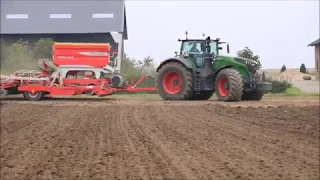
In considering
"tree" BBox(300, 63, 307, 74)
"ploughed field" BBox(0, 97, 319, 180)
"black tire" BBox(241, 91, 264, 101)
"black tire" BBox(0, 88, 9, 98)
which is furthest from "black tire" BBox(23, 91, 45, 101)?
"tree" BBox(300, 63, 307, 74)

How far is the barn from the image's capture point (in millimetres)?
40219

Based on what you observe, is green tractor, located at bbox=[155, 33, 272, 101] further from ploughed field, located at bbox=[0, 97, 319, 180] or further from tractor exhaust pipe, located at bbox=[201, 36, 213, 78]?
ploughed field, located at bbox=[0, 97, 319, 180]

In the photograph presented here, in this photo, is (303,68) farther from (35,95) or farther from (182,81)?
(35,95)

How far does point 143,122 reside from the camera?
13.0 meters

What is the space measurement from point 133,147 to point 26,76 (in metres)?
12.8

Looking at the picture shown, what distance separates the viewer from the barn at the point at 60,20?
40.2m

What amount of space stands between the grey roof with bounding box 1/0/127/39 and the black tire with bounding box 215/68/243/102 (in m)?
21.5

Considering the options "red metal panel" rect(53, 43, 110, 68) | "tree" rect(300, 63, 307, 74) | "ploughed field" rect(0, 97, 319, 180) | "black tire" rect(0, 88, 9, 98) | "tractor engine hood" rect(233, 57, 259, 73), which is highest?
"red metal panel" rect(53, 43, 110, 68)

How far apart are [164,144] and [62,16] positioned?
3439cm

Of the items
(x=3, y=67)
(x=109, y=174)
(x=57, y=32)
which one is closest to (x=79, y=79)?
(x=3, y=67)

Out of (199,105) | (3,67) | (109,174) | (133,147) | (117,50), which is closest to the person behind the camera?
(109,174)

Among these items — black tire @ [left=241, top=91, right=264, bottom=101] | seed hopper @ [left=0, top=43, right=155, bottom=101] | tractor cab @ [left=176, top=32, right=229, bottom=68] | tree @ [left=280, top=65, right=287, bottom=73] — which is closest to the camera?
tree @ [left=280, top=65, right=287, bottom=73]

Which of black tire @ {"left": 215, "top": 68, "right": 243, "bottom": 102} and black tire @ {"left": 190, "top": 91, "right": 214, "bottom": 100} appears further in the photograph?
black tire @ {"left": 190, "top": 91, "right": 214, "bottom": 100}

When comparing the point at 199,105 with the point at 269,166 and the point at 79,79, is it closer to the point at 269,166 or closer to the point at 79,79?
the point at 79,79
